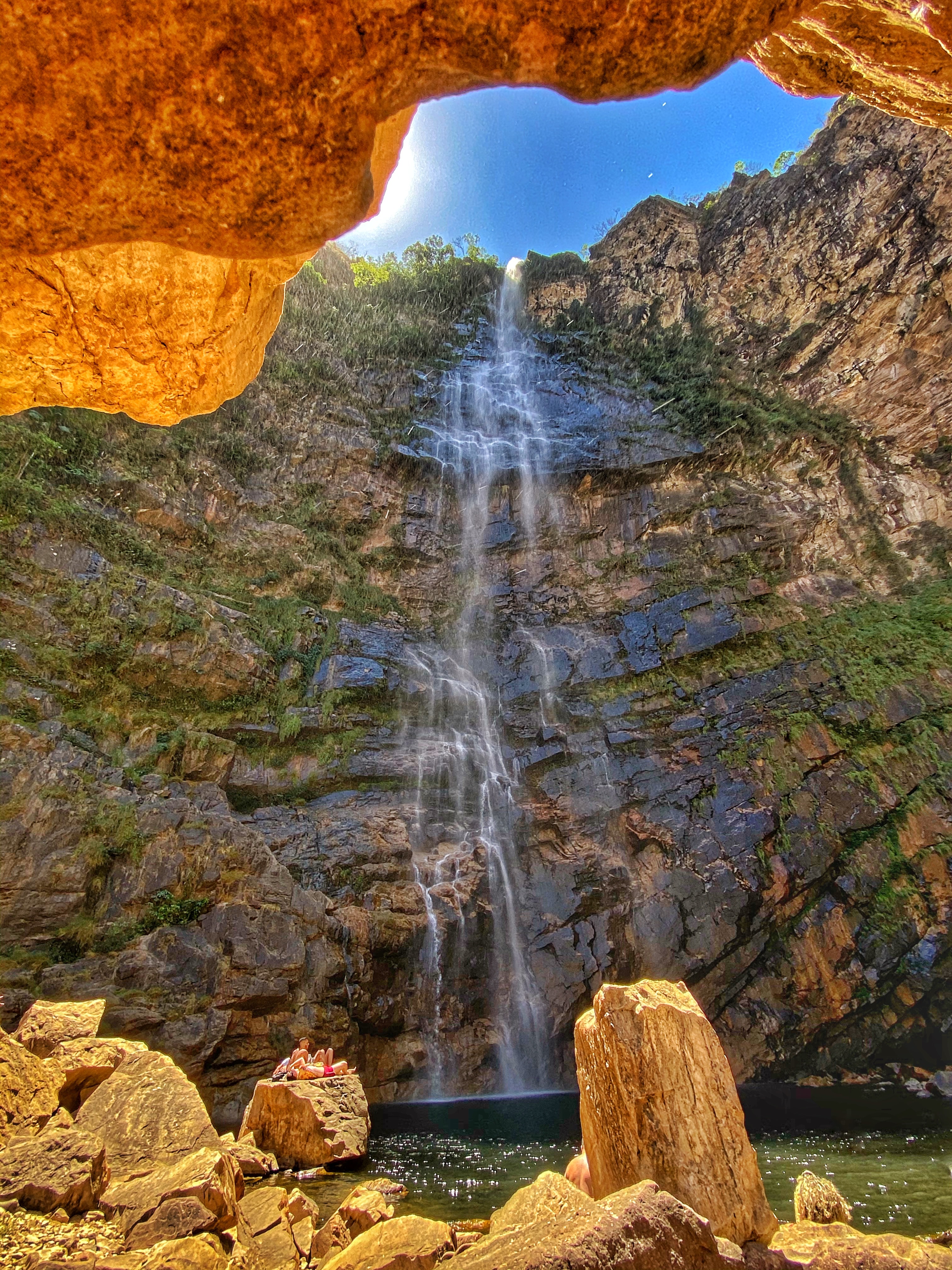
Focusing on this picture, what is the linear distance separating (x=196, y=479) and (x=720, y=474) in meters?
16.7

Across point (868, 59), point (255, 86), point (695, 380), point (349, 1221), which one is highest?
point (695, 380)

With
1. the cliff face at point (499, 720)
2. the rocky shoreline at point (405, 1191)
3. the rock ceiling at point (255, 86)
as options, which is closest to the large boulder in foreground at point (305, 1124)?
the rocky shoreline at point (405, 1191)

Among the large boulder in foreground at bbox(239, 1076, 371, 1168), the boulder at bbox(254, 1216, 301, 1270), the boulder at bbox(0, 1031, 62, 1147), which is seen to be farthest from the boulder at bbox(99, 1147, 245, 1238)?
the large boulder in foreground at bbox(239, 1076, 371, 1168)

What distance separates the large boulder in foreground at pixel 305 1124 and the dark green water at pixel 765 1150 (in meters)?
0.38

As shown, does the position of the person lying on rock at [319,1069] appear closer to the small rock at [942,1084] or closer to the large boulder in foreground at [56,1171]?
the large boulder in foreground at [56,1171]

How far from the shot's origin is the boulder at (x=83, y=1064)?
595 cm

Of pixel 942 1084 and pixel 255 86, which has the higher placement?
pixel 255 86

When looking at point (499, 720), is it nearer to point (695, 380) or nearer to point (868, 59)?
point (695, 380)

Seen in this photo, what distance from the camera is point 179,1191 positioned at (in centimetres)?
430

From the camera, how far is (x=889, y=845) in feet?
45.4

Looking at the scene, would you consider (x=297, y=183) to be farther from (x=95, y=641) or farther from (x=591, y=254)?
(x=591, y=254)

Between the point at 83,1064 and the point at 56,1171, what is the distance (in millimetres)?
2480

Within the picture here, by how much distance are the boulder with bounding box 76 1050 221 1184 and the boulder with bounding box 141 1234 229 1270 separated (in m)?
1.46

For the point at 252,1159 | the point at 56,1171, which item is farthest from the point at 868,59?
the point at 252,1159
